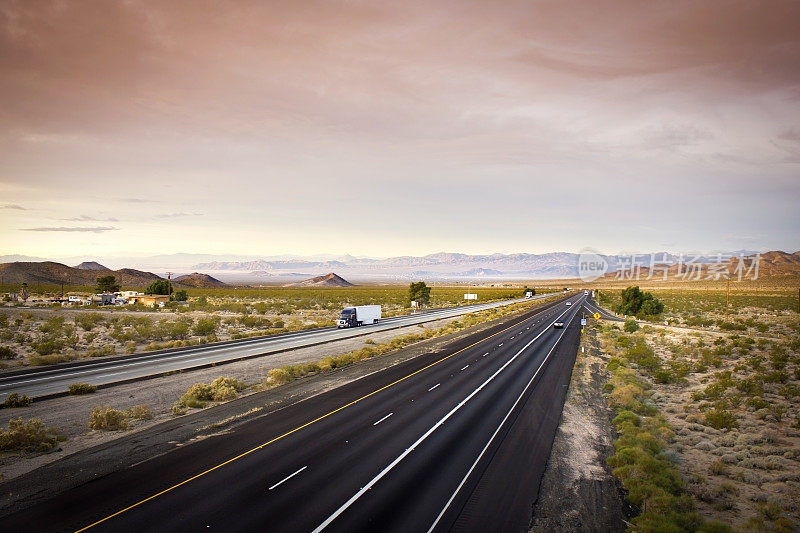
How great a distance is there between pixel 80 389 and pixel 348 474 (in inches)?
737

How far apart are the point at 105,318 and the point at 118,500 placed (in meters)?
57.5

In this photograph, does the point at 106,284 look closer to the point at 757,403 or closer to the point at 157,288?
the point at 157,288

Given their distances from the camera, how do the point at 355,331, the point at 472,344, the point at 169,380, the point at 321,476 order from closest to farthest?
the point at 321,476
the point at 169,380
the point at 472,344
the point at 355,331

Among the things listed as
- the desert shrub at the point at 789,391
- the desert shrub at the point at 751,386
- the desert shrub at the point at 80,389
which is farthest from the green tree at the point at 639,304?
the desert shrub at the point at 80,389

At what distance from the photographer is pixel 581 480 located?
46.4 feet

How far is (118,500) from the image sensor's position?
12.1 m

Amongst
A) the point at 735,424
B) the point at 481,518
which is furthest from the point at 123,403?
the point at 735,424

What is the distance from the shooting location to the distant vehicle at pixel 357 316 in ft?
187

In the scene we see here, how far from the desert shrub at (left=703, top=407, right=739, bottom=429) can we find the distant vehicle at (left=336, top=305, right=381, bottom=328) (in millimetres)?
42300

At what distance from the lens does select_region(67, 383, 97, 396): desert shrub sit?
77.2ft

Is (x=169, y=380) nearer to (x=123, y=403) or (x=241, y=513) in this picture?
(x=123, y=403)

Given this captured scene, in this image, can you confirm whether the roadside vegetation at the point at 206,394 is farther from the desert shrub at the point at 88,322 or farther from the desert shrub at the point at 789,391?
the desert shrub at the point at 88,322

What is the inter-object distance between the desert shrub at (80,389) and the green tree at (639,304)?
7609 cm

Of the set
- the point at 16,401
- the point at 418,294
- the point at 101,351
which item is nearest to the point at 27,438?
the point at 16,401
